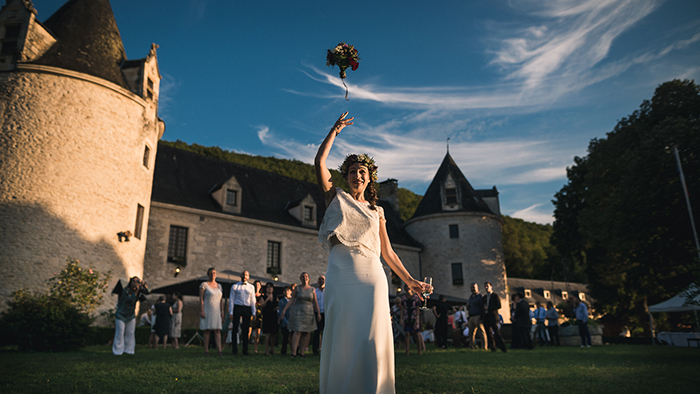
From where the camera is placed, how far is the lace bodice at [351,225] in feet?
11.4

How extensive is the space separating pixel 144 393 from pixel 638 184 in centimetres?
2398

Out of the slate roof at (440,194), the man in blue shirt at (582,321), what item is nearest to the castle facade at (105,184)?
the slate roof at (440,194)

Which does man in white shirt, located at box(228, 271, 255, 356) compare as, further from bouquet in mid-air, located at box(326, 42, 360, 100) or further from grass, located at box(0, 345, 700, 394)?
bouquet in mid-air, located at box(326, 42, 360, 100)

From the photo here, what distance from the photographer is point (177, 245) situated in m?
22.8

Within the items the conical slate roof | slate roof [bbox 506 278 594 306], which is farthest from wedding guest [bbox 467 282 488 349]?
slate roof [bbox 506 278 594 306]

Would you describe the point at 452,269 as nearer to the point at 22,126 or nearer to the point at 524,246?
the point at 22,126

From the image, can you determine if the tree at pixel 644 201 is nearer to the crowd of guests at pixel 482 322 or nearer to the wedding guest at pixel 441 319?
the crowd of guests at pixel 482 322

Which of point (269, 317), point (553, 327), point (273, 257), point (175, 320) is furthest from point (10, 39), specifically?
point (553, 327)

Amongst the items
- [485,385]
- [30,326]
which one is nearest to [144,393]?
[485,385]

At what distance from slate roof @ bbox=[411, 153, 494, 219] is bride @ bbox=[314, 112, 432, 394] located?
32.3 m

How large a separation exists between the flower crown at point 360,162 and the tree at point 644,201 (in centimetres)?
1917

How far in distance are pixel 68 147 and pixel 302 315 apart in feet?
42.5

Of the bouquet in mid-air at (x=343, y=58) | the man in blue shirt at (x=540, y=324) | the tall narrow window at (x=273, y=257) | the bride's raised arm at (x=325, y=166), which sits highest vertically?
the tall narrow window at (x=273, y=257)

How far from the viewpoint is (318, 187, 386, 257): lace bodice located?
348 cm
